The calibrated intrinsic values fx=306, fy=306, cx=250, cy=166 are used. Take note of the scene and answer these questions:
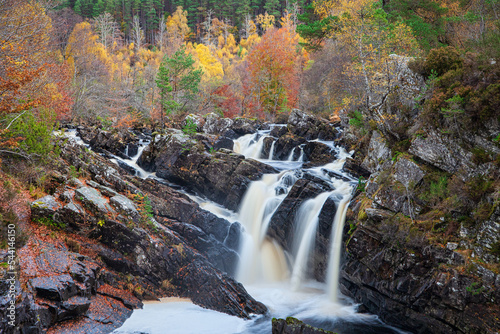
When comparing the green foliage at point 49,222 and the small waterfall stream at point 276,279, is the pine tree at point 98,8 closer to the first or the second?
the small waterfall stream at point 276,279

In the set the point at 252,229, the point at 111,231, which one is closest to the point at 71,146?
the point at 111,231

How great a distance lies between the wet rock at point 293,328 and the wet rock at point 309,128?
17178 millimetres

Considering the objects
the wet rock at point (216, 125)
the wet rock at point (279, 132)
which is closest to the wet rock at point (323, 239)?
the wet rock at point (279, 132)

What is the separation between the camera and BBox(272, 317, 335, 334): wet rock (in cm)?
778

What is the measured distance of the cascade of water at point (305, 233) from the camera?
12.7 metres

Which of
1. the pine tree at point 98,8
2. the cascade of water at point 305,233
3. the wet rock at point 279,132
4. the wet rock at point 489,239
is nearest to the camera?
the wet rock at point 489,239

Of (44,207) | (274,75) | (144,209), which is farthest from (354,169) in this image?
(274,75)

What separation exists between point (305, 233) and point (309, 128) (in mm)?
12856

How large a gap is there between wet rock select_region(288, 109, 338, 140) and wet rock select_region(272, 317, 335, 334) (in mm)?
17178

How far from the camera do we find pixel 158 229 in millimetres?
12172

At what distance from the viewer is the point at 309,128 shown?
24.2m

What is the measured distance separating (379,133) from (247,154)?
41.1 feet

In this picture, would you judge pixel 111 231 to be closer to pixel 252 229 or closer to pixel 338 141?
pixel 252 229

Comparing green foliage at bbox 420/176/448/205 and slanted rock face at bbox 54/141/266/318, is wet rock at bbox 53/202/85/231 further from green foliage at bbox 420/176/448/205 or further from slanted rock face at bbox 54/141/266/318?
green foliage at bbox 420/176/448/205
